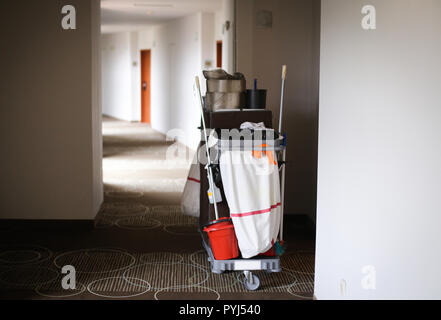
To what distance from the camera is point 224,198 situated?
3990 millimetres

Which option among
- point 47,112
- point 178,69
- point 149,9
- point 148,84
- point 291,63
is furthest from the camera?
point 148,84

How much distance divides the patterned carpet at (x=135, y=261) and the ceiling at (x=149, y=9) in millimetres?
3997

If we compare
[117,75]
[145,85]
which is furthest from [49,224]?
[117,75]

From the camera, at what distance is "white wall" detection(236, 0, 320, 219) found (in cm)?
525

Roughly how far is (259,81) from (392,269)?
118 inches

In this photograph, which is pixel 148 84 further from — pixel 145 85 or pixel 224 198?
pixel 224 198

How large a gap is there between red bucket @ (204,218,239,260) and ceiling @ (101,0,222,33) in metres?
5.88

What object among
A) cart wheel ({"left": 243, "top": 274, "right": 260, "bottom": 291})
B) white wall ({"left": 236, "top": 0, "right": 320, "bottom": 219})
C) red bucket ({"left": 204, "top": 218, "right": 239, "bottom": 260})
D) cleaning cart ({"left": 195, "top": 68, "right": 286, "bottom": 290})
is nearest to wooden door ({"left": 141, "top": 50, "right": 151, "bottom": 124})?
white wall ({"left": 236, "top": 0, "right": 320, "bottom": 219})

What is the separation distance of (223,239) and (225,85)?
113 centimetres

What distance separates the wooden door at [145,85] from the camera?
15863 mm

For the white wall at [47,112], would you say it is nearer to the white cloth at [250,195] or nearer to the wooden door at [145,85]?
the white cloth at [250,195]

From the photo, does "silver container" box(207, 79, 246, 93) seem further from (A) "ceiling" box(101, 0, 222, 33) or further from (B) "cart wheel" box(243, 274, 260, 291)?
(A) "ceiling" box(101, 0, 222, 33)

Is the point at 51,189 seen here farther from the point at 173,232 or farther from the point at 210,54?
the point at 210,54

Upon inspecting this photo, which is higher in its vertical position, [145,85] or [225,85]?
[145,85]
